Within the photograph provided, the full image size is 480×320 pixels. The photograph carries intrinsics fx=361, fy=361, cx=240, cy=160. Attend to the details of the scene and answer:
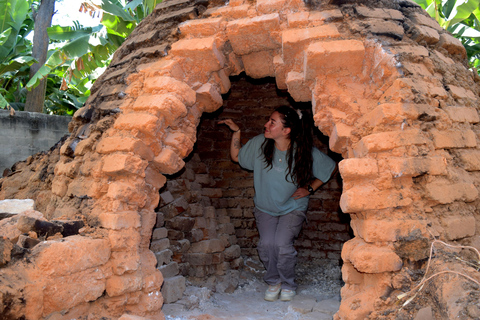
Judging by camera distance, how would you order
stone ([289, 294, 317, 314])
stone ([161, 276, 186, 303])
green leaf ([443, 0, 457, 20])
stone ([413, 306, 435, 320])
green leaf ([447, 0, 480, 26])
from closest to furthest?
stone ([413, 306, 435, 320]) → stone ([289, 294, 317, 314]) → stone ([161, 276, 186, 303]) → green leaf ([447, 0, 480, 26]) → green leaf ([443, 0, 457, 20])

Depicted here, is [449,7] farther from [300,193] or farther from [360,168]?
[360,168]

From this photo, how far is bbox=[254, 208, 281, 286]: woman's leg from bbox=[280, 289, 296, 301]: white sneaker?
113 mm

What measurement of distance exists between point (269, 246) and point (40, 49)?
27.5ft

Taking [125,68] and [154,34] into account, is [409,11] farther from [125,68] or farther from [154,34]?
[125,68]

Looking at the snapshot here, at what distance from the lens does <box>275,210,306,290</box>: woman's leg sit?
3.48 metres

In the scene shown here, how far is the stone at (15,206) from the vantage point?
2.53 meters

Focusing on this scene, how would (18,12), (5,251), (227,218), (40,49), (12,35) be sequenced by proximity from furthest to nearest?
(40,49), (12,35), (18,12), (227,218), (5,251)

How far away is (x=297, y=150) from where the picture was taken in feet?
11.8

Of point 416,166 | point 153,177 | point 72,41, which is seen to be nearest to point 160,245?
point 153,177

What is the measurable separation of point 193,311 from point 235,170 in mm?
2108

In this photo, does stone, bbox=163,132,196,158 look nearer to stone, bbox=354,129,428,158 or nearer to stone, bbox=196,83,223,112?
stone, bbox=196,83,223,112

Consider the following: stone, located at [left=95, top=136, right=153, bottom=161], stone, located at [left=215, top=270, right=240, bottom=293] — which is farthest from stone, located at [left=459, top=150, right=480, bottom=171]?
stone, located at [left=215, top=270, right=240, bottom=293]

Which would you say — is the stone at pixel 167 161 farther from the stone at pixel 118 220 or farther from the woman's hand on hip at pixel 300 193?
the woman's hand on hip at pixel 300 193

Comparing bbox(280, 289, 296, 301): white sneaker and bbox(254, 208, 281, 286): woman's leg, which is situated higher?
bbox(254, 208, 281, 286): woman's leg
